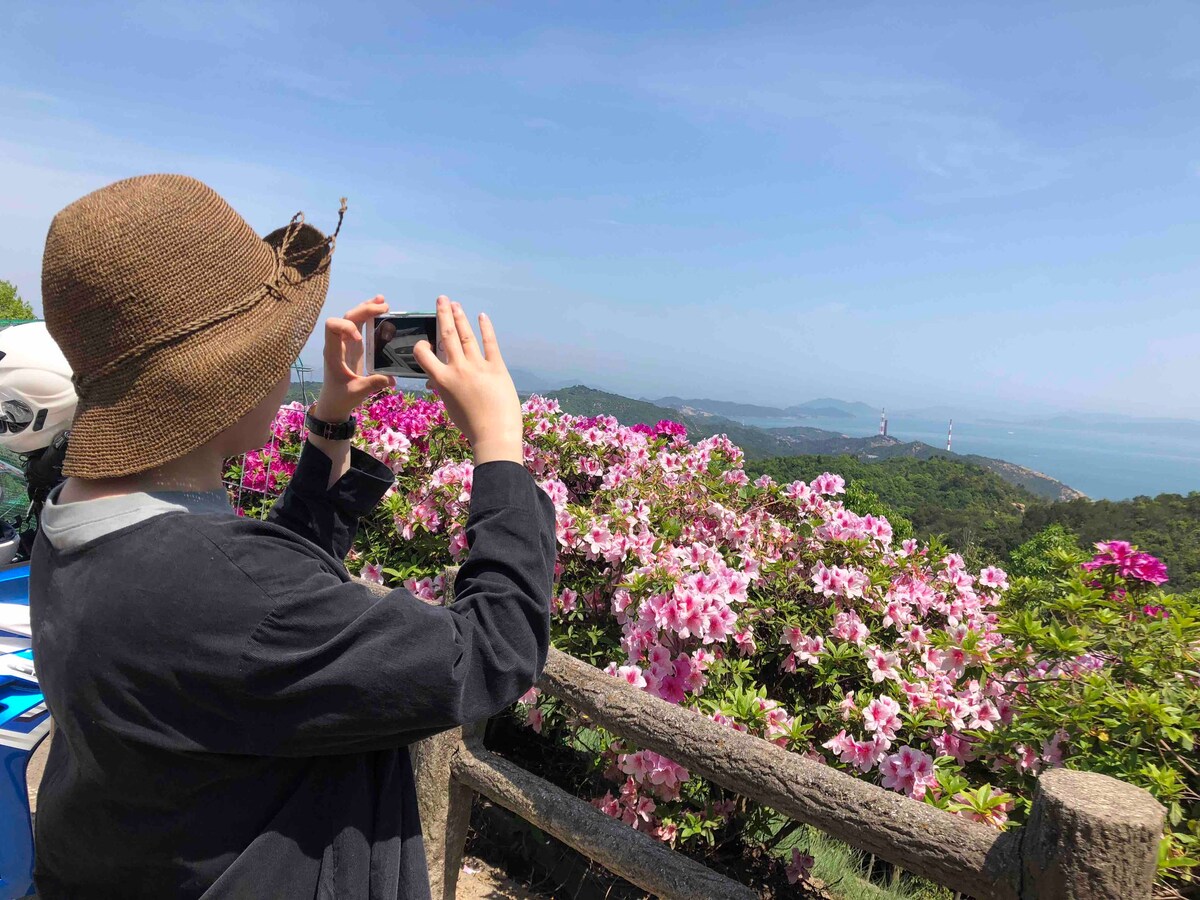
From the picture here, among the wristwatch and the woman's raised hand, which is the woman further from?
the wristwatch

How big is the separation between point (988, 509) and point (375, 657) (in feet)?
32.3

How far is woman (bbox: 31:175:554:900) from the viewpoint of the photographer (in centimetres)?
86

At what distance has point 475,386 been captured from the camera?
1.10 meters

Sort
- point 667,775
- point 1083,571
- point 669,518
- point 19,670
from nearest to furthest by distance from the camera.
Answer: point 19,670
point 1083,571
point 667,775
point 669,518

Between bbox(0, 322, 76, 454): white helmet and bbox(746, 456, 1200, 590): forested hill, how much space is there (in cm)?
307

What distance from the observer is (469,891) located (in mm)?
3025

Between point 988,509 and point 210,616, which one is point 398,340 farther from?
point 988,509

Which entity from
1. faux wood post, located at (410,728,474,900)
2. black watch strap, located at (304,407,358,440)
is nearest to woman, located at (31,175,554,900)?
black watch strap, located at (304,407,358,440)

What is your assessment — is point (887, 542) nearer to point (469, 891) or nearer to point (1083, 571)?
point (1083, 571)

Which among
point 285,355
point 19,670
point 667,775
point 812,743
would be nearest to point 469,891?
point 667,775

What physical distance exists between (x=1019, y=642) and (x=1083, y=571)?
36 centimetres

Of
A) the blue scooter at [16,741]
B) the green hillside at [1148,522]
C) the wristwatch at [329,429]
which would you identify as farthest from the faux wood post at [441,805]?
the green hillside at [1148,522]

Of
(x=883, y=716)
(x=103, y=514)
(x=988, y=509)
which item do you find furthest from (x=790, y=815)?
(x=988, y=509)

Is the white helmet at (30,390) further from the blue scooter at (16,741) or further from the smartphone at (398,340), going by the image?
the smartphone at (398,340)
